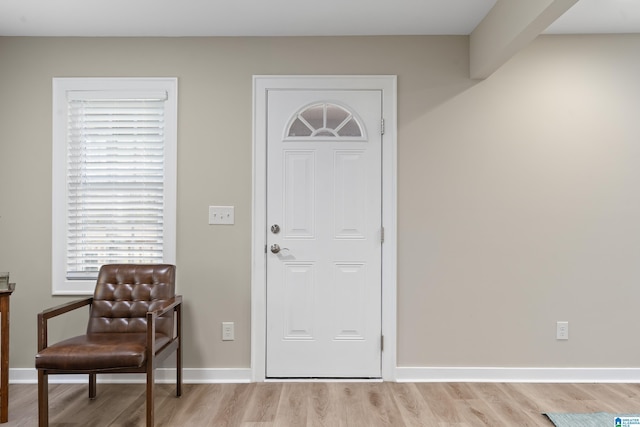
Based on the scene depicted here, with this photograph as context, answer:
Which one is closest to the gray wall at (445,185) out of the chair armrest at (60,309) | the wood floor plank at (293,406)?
the wood floor plank at (293,406)

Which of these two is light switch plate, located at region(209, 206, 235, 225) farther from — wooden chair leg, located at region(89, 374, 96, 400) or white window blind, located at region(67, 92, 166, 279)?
wooden chair leg, located at region(89, 374, 96, 400)

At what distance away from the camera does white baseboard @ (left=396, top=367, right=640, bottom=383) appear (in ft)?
10.2

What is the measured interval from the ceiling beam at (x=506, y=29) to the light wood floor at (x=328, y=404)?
7.06 ft

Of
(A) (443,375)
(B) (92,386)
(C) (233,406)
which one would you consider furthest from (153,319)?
(A) (443,375)

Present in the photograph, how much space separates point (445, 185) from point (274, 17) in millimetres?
1634

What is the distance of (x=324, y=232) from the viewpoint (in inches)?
125

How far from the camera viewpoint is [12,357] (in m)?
3.14

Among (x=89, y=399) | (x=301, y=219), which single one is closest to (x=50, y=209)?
(x=89, y=399)

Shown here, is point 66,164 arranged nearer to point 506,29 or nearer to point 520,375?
point 506,29

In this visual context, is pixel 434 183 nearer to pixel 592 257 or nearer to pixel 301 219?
pixel 301 219

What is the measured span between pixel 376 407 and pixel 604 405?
1400 millimetres

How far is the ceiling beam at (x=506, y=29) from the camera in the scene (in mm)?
2180

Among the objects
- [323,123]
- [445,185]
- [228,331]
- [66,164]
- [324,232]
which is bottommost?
[228,331]

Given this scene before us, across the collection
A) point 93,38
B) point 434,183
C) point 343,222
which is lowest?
point 343,222
